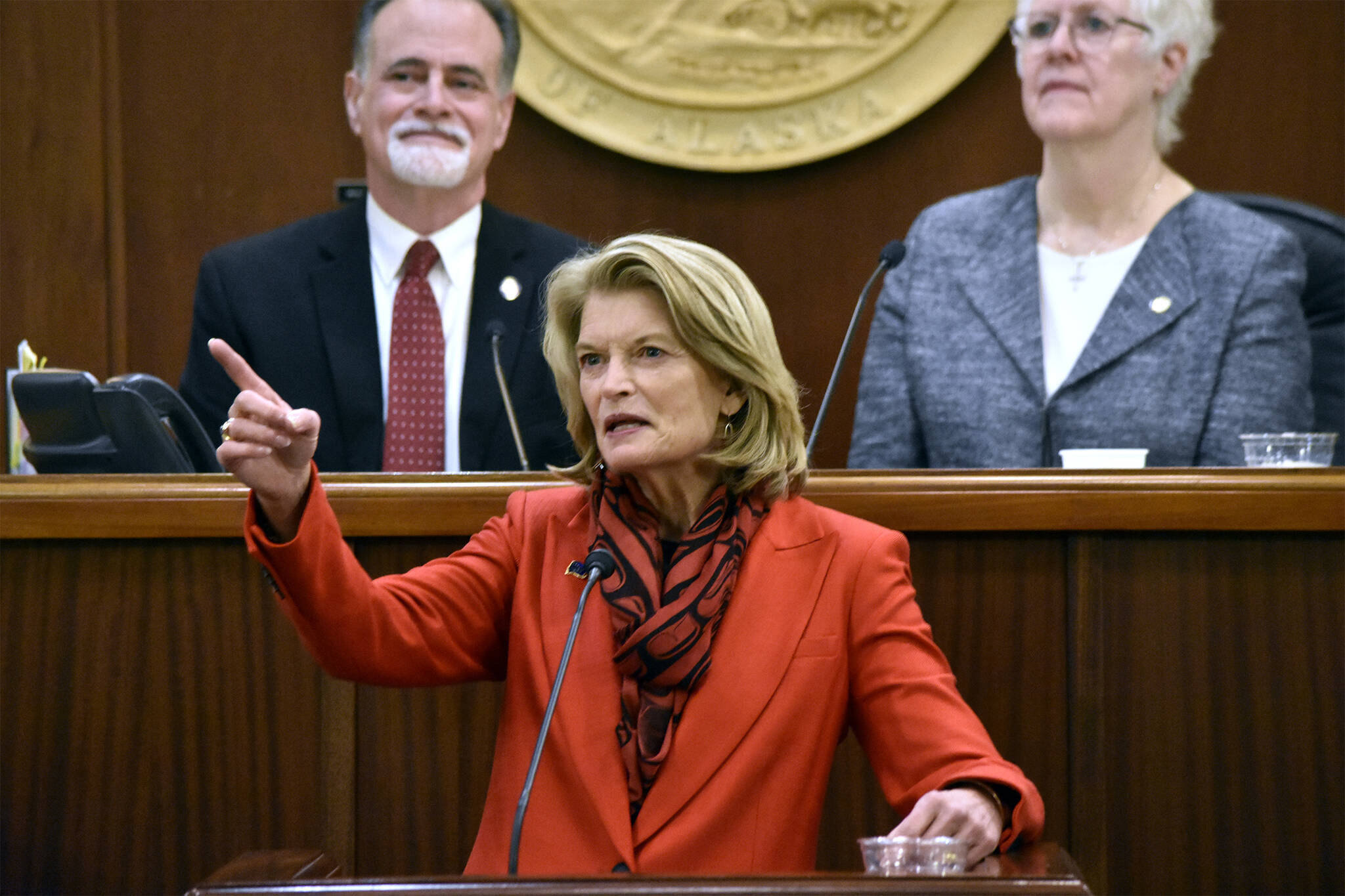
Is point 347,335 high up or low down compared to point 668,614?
up

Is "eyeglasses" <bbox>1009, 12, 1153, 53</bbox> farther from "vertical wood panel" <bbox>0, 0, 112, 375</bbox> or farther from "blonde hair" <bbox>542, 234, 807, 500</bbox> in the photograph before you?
"vertical wood panel" <bbox>0, 0, 112, 375</bbox>

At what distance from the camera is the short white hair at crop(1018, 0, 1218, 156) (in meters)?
2.69

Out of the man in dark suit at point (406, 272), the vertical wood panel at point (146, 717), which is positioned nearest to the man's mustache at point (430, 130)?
the man in dark suit at point (406, 272)

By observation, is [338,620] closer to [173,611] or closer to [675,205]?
[173,611]

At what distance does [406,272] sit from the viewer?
283 cm

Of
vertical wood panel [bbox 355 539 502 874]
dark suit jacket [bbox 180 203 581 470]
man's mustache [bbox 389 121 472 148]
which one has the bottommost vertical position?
vertical wood panel [bbox 355 539 502 874]

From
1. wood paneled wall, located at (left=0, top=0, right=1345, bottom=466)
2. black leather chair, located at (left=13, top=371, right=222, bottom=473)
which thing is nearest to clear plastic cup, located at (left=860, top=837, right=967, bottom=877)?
black leather chair, located at (left=13, top=371, right=222, bottom=473)

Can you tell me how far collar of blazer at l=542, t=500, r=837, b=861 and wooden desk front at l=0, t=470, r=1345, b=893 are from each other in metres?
0.37

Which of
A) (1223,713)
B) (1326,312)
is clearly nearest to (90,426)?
(1223,713)

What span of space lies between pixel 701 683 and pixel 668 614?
0.08 m

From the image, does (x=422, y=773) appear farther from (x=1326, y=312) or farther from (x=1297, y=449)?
(x=1326, y=312)

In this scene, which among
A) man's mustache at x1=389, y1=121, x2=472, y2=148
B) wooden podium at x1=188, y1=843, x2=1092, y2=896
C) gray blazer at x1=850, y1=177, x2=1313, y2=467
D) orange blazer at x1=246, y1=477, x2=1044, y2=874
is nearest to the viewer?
wooden podium at x1=188, y1=843, x2=1092, y2=896

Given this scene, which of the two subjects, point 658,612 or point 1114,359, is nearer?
point 658,612

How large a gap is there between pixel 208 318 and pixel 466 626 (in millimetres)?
1390
